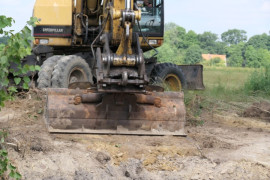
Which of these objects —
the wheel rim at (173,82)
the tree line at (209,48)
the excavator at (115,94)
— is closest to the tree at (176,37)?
the tree line at (209,48)

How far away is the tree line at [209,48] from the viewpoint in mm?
67250

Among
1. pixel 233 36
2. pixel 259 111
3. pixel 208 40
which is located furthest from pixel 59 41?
pixel 233 36

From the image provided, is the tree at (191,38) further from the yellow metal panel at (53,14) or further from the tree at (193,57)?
the yellow metal panel at (53,14)

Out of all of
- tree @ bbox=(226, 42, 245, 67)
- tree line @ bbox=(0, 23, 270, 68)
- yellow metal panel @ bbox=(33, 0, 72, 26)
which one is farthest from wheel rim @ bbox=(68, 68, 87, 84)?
tree @ bbox=(226, 42, 245, 67)

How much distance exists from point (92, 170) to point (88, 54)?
209 inches

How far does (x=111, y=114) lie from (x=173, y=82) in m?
4.29

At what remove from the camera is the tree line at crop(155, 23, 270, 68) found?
67250mm

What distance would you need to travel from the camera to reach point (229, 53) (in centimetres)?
8588

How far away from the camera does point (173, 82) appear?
11.0m

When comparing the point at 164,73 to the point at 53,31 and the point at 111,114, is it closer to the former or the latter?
the point at 53,31

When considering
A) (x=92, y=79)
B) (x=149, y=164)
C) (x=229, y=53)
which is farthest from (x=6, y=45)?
(x=229, y=53)

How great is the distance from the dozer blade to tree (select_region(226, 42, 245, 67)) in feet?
211

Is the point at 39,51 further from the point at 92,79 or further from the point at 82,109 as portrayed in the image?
the point at 82,109

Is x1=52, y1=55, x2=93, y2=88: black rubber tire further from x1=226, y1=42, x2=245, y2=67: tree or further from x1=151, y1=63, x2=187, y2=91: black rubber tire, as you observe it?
x1=226, y1=42, x2=245, y2=67: tree
